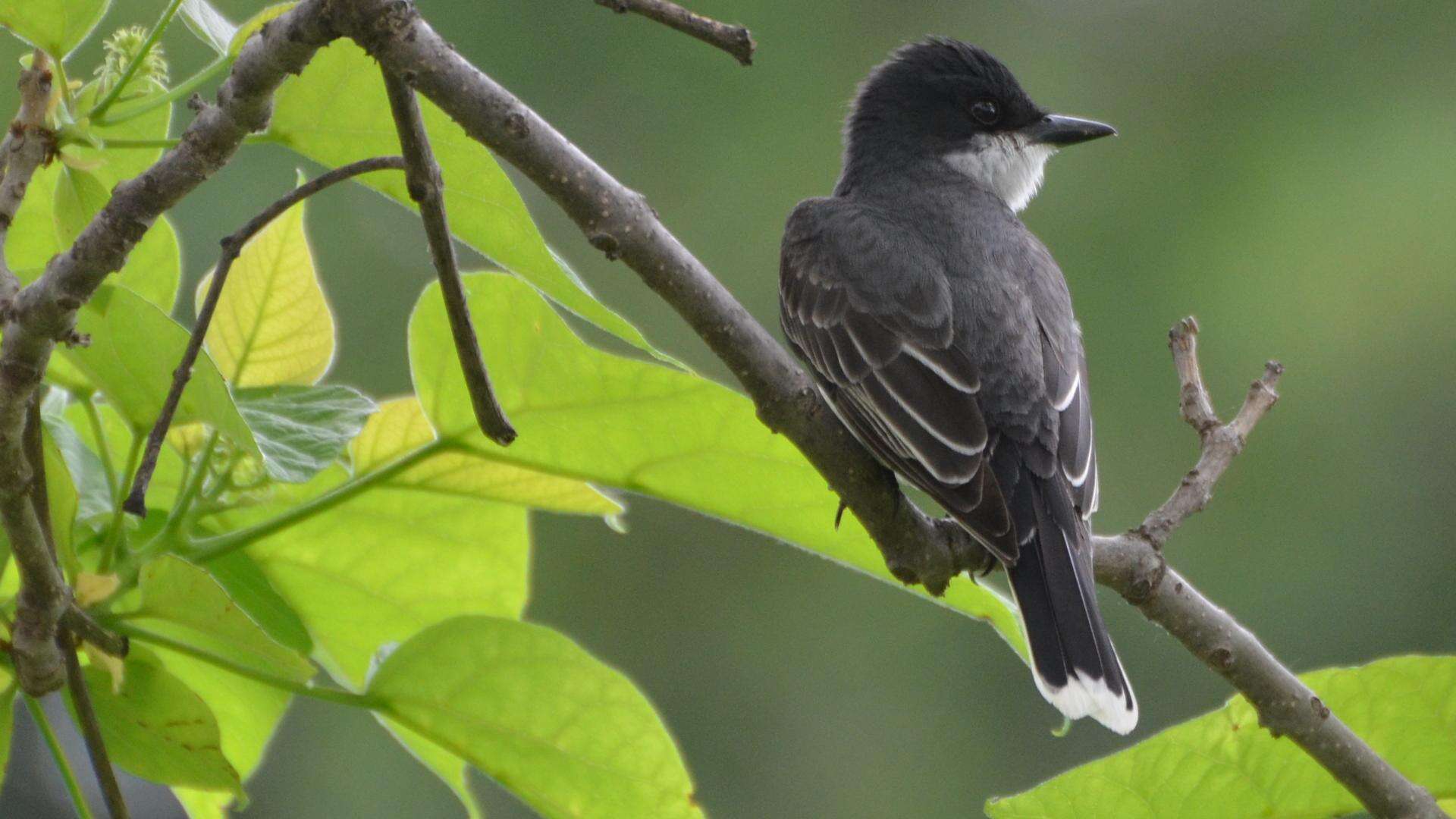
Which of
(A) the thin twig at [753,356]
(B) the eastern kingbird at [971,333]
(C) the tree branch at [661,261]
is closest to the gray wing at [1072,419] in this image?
Result: (B) the eastern kingbird at [971,333]

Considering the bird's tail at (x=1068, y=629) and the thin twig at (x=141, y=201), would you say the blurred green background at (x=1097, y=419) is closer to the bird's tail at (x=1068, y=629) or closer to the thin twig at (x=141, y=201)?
the bird's tail at (x=1068, y=629)

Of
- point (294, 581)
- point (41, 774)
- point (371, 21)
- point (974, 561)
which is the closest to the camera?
point (371, 21)

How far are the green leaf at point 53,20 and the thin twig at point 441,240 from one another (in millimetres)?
343

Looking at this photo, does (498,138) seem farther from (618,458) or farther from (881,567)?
(881,567)

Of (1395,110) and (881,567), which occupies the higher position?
(1395,110)

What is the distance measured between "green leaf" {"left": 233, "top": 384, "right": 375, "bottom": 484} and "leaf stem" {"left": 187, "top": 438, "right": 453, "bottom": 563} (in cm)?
12

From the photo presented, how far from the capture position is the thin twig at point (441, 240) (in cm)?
151

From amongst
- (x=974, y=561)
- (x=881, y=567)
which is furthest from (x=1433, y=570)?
(x=881, y=567)

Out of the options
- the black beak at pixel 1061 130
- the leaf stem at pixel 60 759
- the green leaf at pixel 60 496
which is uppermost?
the black beak at pixel 1061 130

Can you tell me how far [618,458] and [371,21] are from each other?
594mm

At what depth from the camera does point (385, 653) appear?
179 centimetres

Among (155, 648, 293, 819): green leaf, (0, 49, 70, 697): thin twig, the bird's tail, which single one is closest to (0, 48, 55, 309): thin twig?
(0, 49, 70, 697): thin twig

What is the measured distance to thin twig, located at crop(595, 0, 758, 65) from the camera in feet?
4.57

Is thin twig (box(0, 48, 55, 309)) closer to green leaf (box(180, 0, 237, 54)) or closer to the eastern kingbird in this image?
green leaf (box(180, 0, 237, 54))
